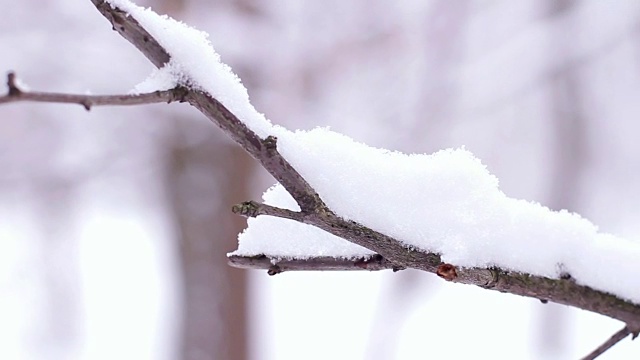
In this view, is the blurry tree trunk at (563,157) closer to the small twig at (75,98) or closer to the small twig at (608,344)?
the small twig at (608,344)

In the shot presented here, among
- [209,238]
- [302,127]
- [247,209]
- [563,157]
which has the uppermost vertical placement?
[563,157]

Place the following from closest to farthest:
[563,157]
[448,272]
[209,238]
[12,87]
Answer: [12,87]
[448,272]
[209,238]
[563,157]

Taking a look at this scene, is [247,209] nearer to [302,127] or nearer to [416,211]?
[416,211]

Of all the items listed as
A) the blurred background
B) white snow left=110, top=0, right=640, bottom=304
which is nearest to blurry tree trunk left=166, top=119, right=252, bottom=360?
the blurred background

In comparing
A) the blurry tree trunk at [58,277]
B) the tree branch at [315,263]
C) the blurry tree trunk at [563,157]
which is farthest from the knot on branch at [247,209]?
the blurry tree trunk at [58,277]

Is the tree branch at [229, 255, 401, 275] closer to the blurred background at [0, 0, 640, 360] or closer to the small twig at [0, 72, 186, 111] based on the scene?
the small twig at [0, 72, 186, 111]

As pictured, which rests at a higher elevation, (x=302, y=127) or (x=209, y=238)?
(x=302, y=127)

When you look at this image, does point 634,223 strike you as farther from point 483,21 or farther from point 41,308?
point 41,308

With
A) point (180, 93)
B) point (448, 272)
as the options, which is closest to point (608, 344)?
point (448, 272)
